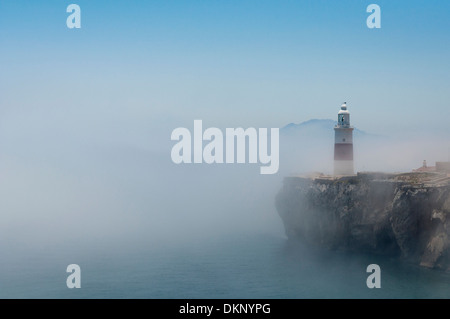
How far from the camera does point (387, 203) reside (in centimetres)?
6056

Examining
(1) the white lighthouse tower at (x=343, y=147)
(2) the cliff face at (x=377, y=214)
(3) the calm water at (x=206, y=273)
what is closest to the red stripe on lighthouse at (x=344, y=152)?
(1) the white lighthouse tower at (x=343, y=147)

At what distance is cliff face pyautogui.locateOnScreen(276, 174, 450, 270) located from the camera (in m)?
54.7

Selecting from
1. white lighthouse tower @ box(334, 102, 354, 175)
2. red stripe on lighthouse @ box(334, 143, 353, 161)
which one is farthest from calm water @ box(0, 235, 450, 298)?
red stripe on lighthouse @ box(334, 143, 353, 161)

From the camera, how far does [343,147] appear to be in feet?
237

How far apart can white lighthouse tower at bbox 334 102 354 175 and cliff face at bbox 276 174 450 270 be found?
159 inches

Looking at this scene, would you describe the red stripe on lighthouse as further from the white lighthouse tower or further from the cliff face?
the cliff face

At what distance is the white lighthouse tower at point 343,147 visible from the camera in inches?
2822

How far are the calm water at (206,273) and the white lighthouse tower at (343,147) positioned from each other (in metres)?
11.6

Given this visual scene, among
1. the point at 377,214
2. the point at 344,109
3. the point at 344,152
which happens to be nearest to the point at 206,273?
the point at 377,214
